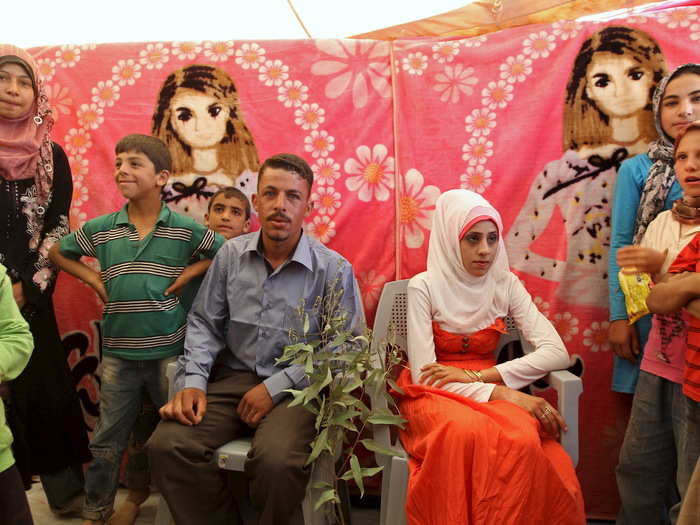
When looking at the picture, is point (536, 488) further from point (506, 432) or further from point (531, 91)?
point (531, 91)

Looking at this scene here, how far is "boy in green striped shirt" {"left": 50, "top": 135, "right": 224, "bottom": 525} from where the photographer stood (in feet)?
6.95

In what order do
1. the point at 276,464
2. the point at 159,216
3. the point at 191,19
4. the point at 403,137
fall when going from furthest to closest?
the point at 191,19
the point at 403,137
the point at 159,216
the point at 276,464

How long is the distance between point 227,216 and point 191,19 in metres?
1.06

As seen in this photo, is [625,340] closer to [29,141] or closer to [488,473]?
[488,473]

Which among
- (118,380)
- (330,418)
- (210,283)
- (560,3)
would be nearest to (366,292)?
(210,283)

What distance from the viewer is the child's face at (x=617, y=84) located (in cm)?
234

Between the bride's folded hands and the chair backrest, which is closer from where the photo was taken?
the bride's folded hands

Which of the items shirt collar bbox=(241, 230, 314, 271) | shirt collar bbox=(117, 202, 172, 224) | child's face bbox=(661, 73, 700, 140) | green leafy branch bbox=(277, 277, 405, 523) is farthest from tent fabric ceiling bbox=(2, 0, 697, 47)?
green leafy branch bbox=(277, 277, 405, 523)

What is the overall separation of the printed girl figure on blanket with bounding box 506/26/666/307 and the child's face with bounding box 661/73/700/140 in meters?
0.22

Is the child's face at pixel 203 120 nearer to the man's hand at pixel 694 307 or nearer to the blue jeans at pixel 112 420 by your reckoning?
the blue jeans at pixel 112 420

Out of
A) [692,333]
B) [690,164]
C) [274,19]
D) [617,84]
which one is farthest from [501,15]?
[692,333]

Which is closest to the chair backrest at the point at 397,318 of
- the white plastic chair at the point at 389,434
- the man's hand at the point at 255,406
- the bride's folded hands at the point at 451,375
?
the white plastic chair at the point at 389,434

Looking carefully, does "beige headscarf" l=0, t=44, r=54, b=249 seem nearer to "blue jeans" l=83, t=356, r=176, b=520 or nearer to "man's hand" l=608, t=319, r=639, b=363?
"blue jeans" l=83, t=356, r=176, b=520

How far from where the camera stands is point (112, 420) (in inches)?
85.3
